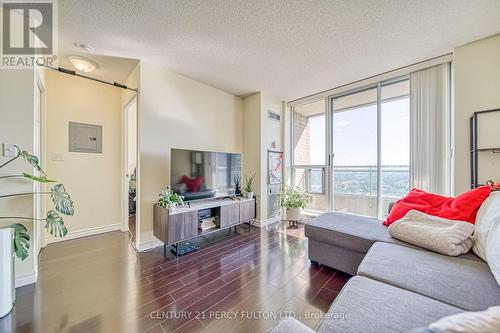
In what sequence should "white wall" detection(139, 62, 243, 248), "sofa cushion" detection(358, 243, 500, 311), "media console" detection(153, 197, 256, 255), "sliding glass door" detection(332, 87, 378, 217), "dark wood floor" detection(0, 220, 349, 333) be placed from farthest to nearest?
1. "sliding glass door" detection(332, 87, 378, 217)
2. "white wall" detection(139, 62, 243, 248)
3. "media console" detection(153, 197, 256, 255)
4. "dark wood floor" detection(0, 220, 349, 333)
5. "sofa cushion" detection(358, 243, 500, 311)

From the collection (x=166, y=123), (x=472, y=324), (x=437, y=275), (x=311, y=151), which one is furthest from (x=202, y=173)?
(x=472, y=324)

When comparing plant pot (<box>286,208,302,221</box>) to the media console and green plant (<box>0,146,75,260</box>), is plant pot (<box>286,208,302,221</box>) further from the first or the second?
green plant (<box>0,146,75,260</box>)

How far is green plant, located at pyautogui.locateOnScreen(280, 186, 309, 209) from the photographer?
3.73 meters

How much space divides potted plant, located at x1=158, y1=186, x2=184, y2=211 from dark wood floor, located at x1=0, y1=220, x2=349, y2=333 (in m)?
0.62

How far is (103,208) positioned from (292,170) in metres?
3.56

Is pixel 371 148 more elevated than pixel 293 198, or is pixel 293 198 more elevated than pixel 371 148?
pixel 371 148

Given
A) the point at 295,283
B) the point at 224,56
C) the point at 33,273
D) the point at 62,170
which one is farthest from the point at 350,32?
the point at 62,170

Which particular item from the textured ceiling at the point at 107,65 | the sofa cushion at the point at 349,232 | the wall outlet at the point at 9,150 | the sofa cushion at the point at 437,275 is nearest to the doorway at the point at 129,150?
the textured ceiling at the point at 107,65

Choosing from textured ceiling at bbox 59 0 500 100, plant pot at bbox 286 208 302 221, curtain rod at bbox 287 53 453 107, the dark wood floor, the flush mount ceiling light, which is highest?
textured ceiling at bbox 59 0 500 100

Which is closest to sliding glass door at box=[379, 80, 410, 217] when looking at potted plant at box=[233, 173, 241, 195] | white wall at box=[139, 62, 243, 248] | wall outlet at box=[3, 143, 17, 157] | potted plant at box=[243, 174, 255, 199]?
potted plant at box=[243, 174, 255, 199]

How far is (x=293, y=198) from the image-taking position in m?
3.78

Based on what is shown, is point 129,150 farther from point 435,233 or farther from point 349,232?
point 435,233

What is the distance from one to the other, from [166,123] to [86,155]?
1.40 metres

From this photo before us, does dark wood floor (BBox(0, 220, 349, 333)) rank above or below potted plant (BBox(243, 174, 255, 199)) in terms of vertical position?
below
